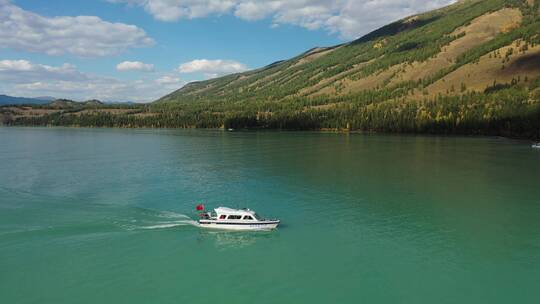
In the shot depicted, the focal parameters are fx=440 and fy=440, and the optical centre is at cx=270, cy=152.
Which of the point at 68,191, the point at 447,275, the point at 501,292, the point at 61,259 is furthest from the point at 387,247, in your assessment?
the point at 68,191

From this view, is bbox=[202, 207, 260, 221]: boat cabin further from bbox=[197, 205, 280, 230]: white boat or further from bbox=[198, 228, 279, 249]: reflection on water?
bbox=[198, 228, 279, 249]: reflection on water

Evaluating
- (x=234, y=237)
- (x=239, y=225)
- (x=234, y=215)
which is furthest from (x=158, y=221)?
→ (x=234, y=237)

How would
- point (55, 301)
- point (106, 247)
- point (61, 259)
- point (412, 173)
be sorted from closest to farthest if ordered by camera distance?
1. point (55, 301)
2. point (61, 259)
3. point (106, 247)
4. point (412, 173)

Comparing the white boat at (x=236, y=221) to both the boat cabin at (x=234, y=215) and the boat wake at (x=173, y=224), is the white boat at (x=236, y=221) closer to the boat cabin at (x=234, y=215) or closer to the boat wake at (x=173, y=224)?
the boat cabin at (x=234, y=215)

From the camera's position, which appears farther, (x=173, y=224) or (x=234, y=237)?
(x=173, y=224)

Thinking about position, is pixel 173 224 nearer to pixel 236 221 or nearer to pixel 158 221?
pixel 158 221

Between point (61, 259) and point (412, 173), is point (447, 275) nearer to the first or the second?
point (61, 259)
